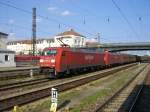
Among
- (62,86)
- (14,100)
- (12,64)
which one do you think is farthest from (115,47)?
(14,100)

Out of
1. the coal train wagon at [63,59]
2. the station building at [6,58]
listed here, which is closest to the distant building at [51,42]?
the station building at [6,58]

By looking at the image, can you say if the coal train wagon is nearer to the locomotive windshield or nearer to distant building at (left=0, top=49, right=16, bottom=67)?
the locomotive windshield

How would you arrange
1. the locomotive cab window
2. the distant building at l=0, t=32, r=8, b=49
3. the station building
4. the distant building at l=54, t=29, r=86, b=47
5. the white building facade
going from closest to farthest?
the locomotive cab window < the station building < the distant building at l=0, t=32, r=8, b=49 < the distant building at l=54, t=29, r=86, b=47 < the white building facade

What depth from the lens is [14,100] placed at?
15.0m

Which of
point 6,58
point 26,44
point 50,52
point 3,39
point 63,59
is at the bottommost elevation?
point 6,58

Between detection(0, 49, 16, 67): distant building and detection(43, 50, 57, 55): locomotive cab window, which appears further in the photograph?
detection(0, 49, 16, 67): distant building

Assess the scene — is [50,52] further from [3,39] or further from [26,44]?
[26,44]

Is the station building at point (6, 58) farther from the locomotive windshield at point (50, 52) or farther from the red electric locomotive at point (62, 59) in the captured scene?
the locomotive windshield at point (50, 52)

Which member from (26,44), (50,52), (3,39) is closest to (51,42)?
(26,44)

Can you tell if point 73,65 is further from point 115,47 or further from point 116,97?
point 115,47

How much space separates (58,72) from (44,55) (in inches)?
87.5

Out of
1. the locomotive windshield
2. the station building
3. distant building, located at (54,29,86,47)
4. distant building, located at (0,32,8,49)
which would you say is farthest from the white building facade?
the locomotive windshield

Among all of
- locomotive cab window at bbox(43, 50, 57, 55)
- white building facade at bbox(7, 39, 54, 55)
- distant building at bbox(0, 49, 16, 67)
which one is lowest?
distant building at bbox(0, 49, 16, 67)

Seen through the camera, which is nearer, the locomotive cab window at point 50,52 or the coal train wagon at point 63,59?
the coal train wagon at point 63,59
